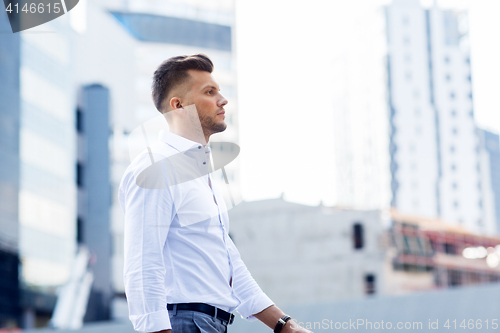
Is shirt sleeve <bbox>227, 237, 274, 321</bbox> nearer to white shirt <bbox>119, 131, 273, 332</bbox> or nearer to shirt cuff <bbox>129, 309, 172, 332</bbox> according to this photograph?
white shirt <bbox>119, 131, 273, 332</bbox>

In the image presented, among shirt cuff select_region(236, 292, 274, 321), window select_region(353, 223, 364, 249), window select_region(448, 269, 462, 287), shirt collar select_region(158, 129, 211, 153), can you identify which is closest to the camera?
shirt collar select_region(158, 129, 211, 153)

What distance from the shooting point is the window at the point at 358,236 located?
929 inches

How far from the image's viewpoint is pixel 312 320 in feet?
17.8

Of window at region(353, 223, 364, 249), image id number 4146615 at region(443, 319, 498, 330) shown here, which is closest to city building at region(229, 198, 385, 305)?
window at region(353, 223, 364, 249)

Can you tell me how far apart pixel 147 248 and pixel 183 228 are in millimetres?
105

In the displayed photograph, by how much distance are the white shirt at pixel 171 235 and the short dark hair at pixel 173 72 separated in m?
0.10

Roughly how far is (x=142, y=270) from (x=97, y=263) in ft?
85.9

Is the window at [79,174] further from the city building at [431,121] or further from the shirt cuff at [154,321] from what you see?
the city building at [431,121]

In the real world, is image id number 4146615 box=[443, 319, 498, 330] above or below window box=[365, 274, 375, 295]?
below

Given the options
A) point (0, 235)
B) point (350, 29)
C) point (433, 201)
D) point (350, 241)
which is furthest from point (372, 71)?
point (0, 235)

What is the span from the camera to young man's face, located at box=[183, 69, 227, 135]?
4.44ft

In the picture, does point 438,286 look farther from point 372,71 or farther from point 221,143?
point 372,71

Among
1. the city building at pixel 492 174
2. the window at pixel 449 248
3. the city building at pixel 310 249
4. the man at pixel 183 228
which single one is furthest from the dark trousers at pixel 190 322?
the city building at pixel 492 174

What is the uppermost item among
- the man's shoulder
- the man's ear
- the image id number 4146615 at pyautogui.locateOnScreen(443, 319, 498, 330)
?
the man's ear
